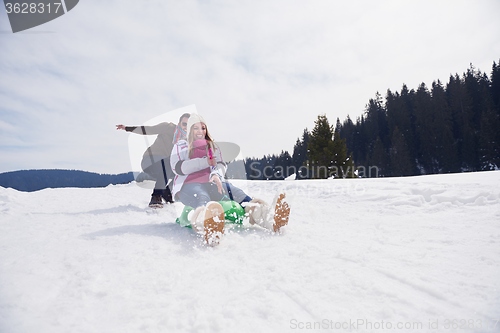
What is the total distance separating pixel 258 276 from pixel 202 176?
1847 mm

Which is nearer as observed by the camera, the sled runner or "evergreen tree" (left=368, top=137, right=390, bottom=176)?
the sled runner

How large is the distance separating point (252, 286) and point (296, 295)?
0.30m

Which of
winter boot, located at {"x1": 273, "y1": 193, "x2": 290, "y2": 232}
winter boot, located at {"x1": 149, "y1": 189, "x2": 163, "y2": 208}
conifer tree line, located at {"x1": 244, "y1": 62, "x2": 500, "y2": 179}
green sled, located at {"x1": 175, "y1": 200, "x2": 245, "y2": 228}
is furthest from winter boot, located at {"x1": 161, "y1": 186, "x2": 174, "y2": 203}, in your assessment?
conifer tree line, located at {"x1": 244, "y1": 62, "x2": 500, "y2": 179}

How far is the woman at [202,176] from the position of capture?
2943mm

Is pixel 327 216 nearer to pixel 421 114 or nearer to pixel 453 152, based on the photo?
pixel 453 152

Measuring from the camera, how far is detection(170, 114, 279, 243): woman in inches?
116

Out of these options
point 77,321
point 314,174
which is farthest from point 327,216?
point 314,174

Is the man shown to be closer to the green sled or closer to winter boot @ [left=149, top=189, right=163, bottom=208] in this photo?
winter boot @ [left=149, top=189, right=163, bottom=208]

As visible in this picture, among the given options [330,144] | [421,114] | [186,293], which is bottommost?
[186,293]

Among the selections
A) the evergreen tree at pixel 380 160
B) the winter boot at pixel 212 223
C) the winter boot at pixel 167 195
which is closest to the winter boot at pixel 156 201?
the winter boot at pixel 167 195

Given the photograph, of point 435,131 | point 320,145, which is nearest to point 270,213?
point 320,145

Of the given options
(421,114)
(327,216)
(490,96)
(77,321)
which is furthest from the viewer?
(421,114)

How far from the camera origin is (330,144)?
18.9m

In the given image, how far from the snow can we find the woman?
317mm
